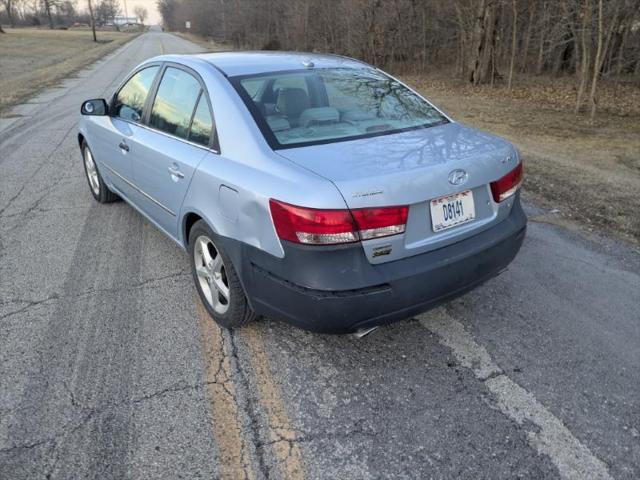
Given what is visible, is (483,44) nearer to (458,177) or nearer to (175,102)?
(175,102)

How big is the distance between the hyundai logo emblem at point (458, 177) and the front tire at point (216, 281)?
129 cm

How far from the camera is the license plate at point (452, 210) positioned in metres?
2.61

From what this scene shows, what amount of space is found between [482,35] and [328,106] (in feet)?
56.7

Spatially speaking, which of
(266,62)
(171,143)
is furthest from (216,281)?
(266,62)

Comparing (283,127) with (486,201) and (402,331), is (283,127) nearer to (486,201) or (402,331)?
(486,201)

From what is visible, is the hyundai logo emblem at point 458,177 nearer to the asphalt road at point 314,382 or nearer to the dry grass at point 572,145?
the asphalt road at point 314,382

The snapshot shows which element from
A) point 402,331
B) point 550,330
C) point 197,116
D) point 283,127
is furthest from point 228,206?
point 550,330

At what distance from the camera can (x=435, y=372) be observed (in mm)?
2852

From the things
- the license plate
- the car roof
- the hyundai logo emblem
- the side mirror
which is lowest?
the license plate

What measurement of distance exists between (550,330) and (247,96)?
2.38 metres

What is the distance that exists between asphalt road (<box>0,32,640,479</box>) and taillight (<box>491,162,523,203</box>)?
0.87m

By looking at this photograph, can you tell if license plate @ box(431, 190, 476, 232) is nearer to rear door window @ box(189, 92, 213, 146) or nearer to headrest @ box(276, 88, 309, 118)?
headrest @ box(276, 88, 309, 118)

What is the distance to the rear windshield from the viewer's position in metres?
2.97

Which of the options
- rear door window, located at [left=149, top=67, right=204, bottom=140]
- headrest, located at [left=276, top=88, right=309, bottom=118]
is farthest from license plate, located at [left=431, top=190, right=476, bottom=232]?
rear door window, located at [left=149, top=67, right=204, bottom=140]
